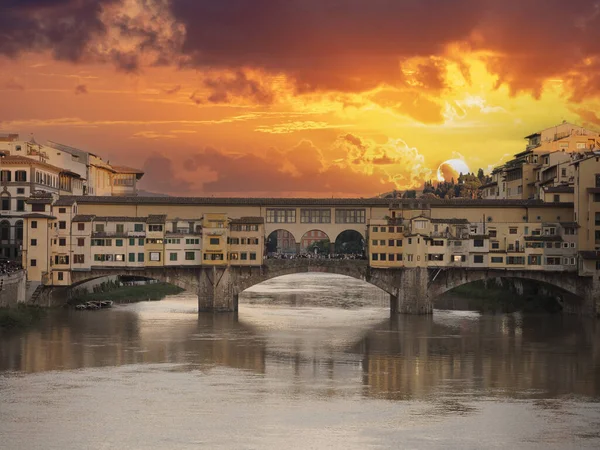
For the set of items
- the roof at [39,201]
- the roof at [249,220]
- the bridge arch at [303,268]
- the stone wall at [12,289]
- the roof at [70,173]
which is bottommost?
the stone wall at [12,289]

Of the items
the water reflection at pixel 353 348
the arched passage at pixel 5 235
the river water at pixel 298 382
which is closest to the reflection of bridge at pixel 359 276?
the water reflection at pixel 353 348

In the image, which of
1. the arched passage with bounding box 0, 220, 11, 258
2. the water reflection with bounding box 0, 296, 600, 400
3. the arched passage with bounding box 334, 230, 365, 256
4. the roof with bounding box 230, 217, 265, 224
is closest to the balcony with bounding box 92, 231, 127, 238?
the water reflection with bounding box 0, 296, 600, 400

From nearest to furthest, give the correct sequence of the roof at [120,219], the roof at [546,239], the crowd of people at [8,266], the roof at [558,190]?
the crowd of people at [8,266] → the roof at [546,239] → the roof at [120,219] → the roof at [558,190]

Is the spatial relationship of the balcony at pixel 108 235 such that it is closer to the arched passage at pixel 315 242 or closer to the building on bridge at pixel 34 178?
the building on bridge at pixel 34 178

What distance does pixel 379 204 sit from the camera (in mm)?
66875

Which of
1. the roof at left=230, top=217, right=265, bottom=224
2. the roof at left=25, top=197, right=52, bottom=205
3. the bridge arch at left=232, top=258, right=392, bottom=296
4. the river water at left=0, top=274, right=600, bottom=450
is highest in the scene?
the roof at left=25, top=197, right=52, bottom=205

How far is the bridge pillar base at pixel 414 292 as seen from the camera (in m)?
62.5

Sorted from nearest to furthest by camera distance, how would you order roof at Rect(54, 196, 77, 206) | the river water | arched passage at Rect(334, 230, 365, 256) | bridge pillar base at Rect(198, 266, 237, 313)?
the river water < bridge pillar base at Rect(198, 266, 237, 313) < roof at Rect(54, 196, 77, 206) < arched passage at Rect(334, 230, 365, 256)

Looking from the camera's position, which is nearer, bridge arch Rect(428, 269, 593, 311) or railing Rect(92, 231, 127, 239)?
bridge arch Rect(428, 269, 593, 311)

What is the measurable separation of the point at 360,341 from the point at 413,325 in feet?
23.1

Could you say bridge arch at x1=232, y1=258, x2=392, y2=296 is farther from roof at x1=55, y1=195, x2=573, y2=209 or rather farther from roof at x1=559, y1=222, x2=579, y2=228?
roof at x1=559, y1=222, x2=579, y2=228

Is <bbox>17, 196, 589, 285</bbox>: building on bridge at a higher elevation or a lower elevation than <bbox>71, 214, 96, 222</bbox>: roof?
lower

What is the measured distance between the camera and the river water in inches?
1217

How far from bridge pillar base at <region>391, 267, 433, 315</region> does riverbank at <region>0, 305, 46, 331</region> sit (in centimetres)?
2030
